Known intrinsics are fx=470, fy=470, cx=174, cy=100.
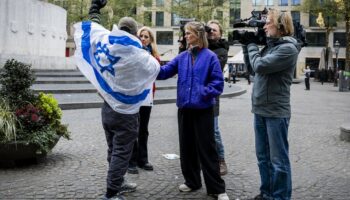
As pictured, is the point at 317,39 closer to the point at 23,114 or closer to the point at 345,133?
the point at 345,133

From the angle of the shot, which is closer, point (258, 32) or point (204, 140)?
point (258, 32)

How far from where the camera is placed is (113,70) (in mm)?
4910

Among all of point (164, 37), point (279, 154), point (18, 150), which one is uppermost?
point (164, 37)

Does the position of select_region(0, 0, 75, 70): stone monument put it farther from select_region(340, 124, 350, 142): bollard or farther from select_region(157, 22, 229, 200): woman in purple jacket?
select_region(157, 22, 229, 200): woman in purple jacket

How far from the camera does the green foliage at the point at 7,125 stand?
20.9ft

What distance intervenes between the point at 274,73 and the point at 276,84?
12cm

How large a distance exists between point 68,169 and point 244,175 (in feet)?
8.01

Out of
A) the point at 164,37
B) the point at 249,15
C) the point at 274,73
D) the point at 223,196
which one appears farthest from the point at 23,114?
the point at 164,37

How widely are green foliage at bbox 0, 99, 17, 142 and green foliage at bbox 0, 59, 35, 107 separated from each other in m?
0.23

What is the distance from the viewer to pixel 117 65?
192 inches

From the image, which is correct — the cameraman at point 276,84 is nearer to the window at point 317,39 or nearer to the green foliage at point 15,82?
the green foliage at point 15,82

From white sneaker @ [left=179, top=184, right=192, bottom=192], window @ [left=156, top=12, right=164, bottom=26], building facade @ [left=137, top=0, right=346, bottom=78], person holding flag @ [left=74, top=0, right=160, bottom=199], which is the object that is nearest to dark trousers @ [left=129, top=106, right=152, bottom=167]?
white sneaker @ [left=179, top=184, right=192, bottom=192]

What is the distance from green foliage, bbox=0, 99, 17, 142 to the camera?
637 cm

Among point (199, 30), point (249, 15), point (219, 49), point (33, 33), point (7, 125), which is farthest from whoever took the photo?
point (249, 15)
